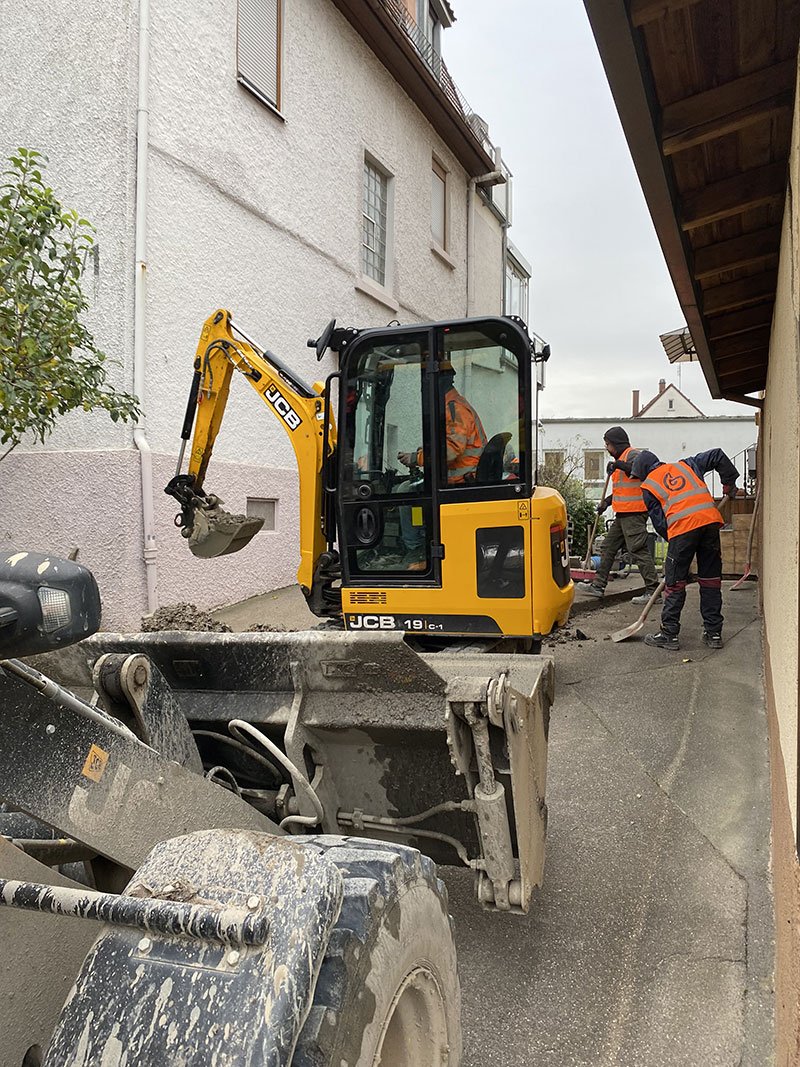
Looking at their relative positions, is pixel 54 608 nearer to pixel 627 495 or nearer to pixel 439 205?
pixel 627 495

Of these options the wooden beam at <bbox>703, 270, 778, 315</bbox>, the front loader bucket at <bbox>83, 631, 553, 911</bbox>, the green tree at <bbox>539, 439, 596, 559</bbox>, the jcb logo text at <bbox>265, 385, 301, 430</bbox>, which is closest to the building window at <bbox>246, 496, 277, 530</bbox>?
the jcb logo text at <bbox>265, 385, 301, 430</bbox>

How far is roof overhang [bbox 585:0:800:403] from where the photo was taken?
107 inches

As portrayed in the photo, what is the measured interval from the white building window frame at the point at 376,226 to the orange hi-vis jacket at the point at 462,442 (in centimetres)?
678

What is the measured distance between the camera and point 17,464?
7617mm

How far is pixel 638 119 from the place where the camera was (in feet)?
10.2

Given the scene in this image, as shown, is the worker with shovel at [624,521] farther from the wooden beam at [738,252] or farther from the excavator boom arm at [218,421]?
the excavator boom arm at [218,421]

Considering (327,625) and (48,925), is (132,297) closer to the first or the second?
(327,625)

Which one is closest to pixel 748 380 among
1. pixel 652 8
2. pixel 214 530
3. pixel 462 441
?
pixel 462 441

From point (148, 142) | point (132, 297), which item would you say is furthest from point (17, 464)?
point (148, 142)

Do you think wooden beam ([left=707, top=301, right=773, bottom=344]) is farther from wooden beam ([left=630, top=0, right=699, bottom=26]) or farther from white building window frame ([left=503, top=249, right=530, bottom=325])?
white building window frame ([left=503, top=249, right=530, bottom=325])

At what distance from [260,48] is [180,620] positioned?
22.3 ft

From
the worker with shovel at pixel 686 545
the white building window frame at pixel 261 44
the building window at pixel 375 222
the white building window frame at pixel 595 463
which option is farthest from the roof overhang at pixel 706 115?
the white building window frame at pixel 595 463

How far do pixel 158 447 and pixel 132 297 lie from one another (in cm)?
139

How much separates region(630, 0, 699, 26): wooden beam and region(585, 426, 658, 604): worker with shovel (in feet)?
23.9
